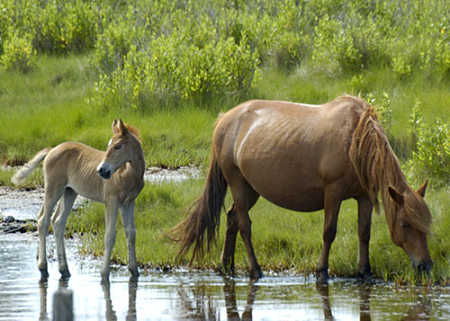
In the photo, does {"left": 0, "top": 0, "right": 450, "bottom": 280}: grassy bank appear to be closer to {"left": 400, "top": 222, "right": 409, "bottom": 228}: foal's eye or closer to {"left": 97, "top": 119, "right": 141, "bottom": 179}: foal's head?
{"left": 400, "top": 222, "right": 409, "bottom": 228}: foal's eye

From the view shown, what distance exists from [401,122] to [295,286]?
651 centimetres

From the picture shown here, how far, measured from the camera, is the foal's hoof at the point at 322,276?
7922 mm

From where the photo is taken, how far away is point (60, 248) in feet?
27.8

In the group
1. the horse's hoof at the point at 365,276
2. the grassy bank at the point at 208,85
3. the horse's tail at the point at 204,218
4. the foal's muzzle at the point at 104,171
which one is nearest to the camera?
the foal's muzzle at the point at 104,171

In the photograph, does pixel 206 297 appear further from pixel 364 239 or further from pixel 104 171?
pixel 364 239

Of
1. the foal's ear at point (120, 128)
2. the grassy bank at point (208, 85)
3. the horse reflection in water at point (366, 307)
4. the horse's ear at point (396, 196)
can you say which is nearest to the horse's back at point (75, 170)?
the foal's ear at point (120, 128)

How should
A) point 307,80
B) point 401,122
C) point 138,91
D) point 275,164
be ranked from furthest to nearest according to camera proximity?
1. point 307,80
2. point 138,91
3. point 401,122
4. point 275,164

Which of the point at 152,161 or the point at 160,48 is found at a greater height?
the point at 160,48

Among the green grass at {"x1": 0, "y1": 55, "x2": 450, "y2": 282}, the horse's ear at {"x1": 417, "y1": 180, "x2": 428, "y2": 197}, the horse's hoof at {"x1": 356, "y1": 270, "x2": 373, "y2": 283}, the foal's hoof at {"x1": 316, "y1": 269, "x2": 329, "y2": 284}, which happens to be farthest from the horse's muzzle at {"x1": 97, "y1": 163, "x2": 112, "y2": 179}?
the horse's ear at {"x1": 417, "y1": 180, "x2": 428, "y2": 197}

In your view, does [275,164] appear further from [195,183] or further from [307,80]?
[307,80]

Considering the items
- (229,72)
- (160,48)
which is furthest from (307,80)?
(160,48)

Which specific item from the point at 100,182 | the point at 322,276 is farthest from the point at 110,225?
the point at 322,276

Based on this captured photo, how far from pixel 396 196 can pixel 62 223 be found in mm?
3476

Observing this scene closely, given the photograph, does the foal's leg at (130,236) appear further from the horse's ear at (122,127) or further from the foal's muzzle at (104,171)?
the horse's ear at (122,127)
